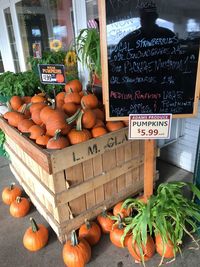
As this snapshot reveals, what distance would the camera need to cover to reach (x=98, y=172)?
1.92 meters

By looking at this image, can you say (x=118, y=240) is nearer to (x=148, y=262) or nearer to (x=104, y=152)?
(x=148, y=262)

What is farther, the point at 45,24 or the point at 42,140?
the point at 45,24

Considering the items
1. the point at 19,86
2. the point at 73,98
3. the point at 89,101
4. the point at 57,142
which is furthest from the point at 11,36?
the point at 57,142

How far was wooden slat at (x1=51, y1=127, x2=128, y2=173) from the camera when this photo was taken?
5.30 feet

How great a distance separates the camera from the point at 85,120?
1.79 m

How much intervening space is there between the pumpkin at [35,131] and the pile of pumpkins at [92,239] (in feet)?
2.15

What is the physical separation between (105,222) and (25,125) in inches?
42.1

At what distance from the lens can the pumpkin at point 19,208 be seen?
2238 mm

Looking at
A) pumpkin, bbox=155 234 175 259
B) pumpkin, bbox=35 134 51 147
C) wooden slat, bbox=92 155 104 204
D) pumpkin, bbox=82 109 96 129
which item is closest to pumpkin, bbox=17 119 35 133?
pumpkin, bbox=35 134 51 147

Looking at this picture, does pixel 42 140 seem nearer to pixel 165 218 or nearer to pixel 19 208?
pixel 19 208

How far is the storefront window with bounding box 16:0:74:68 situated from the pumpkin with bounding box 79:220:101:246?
7.99 ft

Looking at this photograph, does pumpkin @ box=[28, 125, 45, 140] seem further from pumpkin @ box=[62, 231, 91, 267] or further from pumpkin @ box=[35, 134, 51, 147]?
pumpkin @ box=[62, 231, 91, 267]

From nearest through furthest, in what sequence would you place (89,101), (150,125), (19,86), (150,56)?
(150,56), (150,125), (89,101), (19,86)

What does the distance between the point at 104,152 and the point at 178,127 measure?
3.96ft
